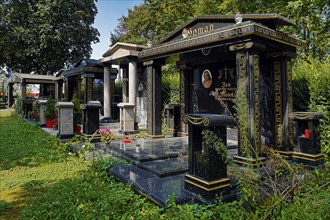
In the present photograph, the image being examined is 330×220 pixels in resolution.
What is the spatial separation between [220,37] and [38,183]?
16.1 feet

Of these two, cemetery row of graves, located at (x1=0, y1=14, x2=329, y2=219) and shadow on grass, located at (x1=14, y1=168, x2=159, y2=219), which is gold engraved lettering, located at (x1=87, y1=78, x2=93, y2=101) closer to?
cemetery row of graves, located at (x1=0, y1=14, x2=329, y2=219)

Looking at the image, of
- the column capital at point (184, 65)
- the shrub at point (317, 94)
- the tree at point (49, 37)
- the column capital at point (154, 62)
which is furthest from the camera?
the tree at point (49, 37)

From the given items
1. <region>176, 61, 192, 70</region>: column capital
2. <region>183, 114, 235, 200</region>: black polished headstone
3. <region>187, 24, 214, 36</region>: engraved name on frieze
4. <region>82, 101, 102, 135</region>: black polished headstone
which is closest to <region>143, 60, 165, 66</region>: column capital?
<region>176, 61, 192, 70</region>: column capital

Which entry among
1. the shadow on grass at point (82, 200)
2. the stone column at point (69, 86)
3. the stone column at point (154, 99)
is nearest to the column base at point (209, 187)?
the shadow on grass at point (82, 200)

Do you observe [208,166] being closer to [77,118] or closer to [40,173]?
[40,173]

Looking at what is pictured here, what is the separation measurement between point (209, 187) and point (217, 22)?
4610 millimetres

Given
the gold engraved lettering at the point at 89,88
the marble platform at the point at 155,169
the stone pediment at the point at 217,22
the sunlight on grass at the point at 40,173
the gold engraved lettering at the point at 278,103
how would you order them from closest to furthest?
the marble platform at the point at 155,169 → the sunlight on grass at the point at 40,173 → the stone pediment at the point at 217,22 → the gold engraved lettering at the point at 278,103 → the gold engraved lettering at the point at 89,88

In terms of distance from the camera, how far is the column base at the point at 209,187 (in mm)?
3625

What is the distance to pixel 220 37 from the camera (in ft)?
18.7

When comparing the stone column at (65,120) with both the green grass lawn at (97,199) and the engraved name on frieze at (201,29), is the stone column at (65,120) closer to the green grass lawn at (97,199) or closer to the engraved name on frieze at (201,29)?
the green grass lawn at (97,199)

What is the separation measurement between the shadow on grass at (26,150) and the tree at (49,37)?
→ 643 inches

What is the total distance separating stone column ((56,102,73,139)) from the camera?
28.2 feet

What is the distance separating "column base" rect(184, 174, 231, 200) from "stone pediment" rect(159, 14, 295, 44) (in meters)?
3.89

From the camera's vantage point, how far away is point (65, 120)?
8.67m
